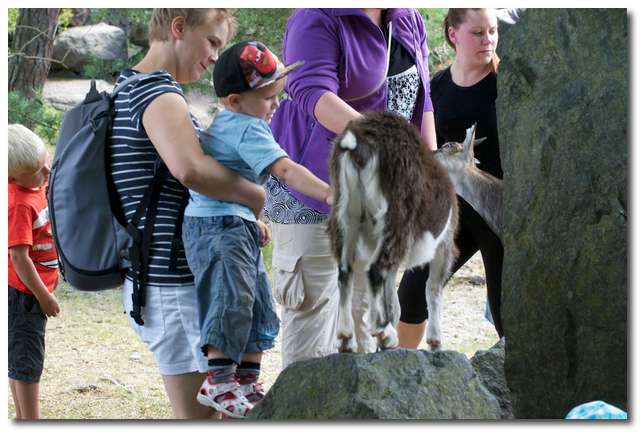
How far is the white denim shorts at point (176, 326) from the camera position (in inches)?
102

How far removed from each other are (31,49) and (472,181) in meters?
3.65

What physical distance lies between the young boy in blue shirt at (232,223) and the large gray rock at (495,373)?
0.97 m

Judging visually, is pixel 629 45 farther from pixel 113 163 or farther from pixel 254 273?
pixel 113 163

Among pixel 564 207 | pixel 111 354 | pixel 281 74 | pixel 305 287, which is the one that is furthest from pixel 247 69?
pixel 111 354

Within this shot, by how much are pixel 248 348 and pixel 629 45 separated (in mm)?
1470

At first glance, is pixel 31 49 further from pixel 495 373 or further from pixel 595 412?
pixel 595 412

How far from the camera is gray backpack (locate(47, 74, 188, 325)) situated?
258 centimetres

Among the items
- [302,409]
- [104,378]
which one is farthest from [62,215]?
[104,378]

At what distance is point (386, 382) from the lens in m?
2.52

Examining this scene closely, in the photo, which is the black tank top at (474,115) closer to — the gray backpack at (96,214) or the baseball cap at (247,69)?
the baseball cap at (247,69)

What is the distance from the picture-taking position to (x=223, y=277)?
2502 mm

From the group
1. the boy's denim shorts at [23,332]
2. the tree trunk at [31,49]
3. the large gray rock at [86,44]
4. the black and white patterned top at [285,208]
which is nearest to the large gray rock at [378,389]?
the black and white patterned top at [285,208]

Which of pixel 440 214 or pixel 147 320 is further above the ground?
pixel 440 214

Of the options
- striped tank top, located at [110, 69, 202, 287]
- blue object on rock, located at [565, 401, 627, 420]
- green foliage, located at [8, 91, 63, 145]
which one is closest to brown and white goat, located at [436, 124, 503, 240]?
blue object on rock, located at [565, 401, 627, 420]
